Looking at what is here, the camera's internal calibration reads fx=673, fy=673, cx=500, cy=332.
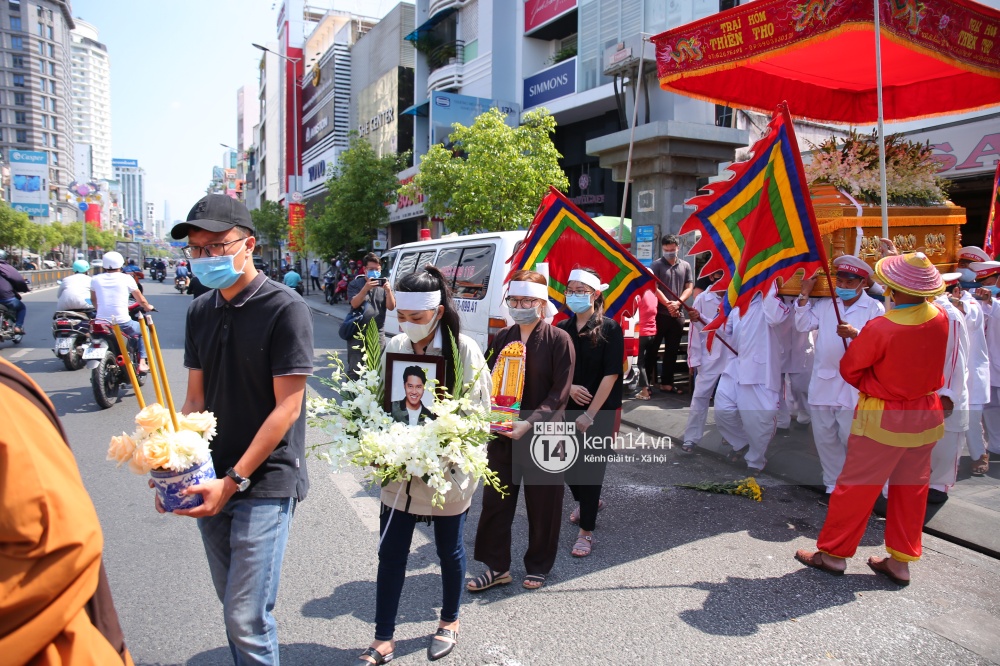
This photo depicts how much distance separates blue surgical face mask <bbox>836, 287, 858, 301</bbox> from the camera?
5.00m

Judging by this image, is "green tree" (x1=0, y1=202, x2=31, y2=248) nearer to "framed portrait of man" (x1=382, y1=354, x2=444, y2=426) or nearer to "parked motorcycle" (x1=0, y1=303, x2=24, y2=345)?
"parked motorcycle" (x1=0, y1=303, x2=24, y2=345)

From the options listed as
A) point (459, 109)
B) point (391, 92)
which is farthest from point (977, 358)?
point (391, 92)

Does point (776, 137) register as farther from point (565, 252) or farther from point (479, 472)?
point (479, 472)

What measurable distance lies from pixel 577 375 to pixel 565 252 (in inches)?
73.7

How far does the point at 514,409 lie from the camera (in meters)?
3.59

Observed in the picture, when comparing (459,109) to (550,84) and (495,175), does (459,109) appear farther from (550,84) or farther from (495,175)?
(495,175)

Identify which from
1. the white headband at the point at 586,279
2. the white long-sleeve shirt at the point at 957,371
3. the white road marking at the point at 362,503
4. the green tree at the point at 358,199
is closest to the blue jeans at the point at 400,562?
the white road marking at the point at 362,503

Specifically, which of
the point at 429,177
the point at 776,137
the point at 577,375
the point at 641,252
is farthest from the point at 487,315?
the point at 429,177

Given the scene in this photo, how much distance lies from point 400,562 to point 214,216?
163 cm

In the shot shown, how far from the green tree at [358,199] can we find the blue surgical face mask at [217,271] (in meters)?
22.2

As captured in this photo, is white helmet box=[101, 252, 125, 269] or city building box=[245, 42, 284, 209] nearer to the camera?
white helmet box=[101, 252, 125, 269]

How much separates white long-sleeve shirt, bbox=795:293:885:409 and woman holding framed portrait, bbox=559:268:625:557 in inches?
75.8

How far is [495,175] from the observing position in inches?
515

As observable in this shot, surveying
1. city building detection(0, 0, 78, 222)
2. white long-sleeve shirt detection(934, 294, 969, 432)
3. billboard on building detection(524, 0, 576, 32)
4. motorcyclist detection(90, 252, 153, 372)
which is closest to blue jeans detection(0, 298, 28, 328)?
motorcyclist detection(90, 252, 153, 372)
